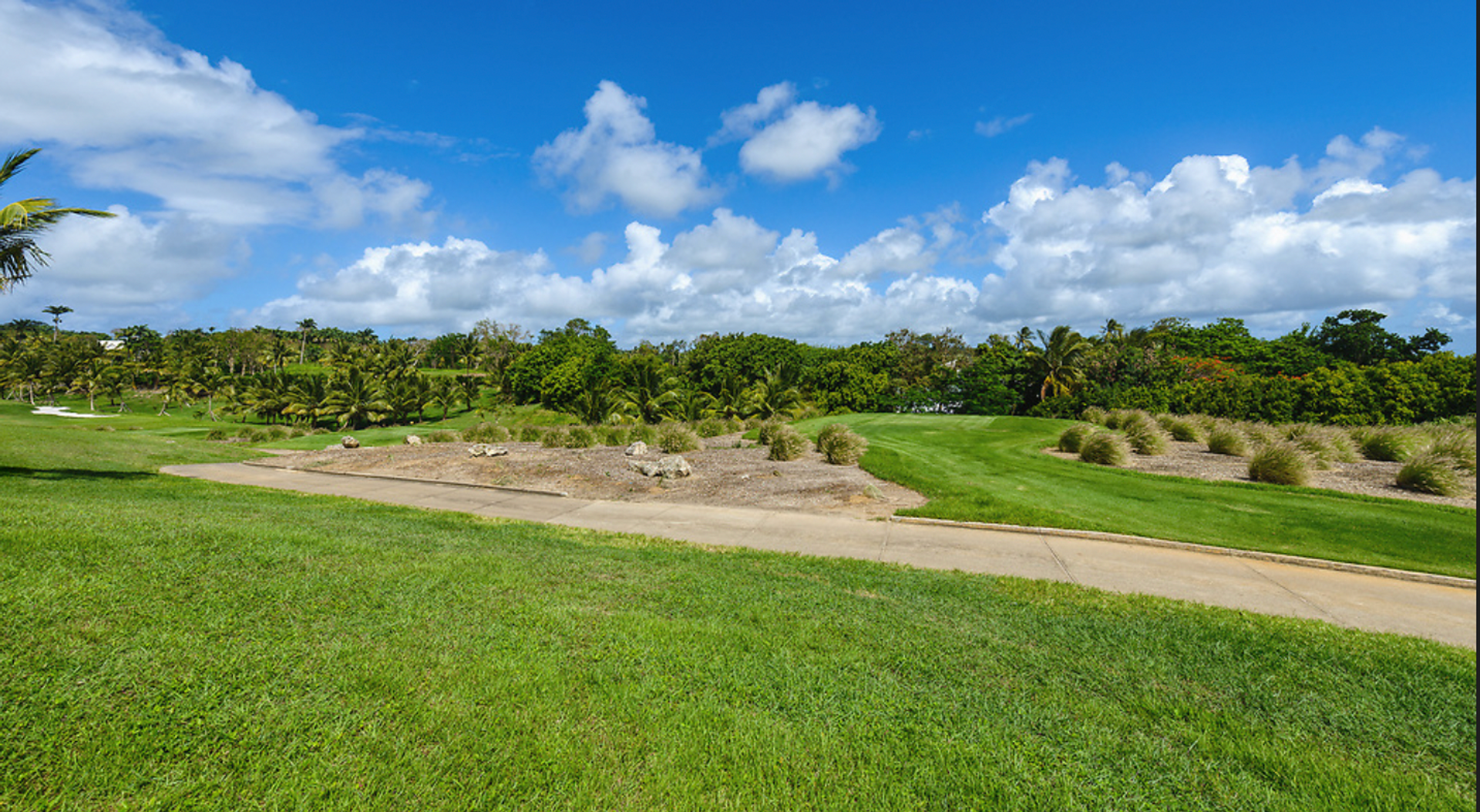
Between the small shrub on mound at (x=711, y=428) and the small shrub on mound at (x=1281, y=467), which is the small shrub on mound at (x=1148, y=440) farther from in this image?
the small shrub on mound at (x=711, y=428)

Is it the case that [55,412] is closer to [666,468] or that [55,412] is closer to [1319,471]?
[666,468]

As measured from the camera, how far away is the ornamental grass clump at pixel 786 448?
699 inches

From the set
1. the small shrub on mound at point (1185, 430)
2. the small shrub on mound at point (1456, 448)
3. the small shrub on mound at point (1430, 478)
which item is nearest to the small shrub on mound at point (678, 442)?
the small shrub on mound at point (1185, 430)

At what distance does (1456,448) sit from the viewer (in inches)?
540

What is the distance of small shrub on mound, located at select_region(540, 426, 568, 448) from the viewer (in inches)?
894

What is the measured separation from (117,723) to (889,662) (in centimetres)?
427

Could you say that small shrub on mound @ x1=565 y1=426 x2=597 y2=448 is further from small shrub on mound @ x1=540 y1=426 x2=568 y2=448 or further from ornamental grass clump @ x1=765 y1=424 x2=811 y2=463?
ornamental grass clump @ x1=765 y1=424 x2=811 y2=463

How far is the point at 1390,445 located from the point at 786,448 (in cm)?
1637

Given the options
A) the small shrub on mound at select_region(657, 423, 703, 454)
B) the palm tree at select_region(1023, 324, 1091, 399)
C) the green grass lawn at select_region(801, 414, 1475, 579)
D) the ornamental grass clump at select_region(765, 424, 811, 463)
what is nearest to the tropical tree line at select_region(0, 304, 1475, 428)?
the palm tree at select_region(1023, 324, 1091, 399)

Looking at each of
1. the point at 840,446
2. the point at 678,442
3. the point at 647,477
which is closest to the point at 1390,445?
the point at 840,446

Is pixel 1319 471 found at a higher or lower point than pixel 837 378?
lower

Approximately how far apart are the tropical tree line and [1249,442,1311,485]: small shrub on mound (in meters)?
17.8

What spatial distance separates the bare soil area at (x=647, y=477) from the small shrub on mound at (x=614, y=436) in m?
2.10

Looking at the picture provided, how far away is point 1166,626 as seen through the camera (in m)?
5.27
